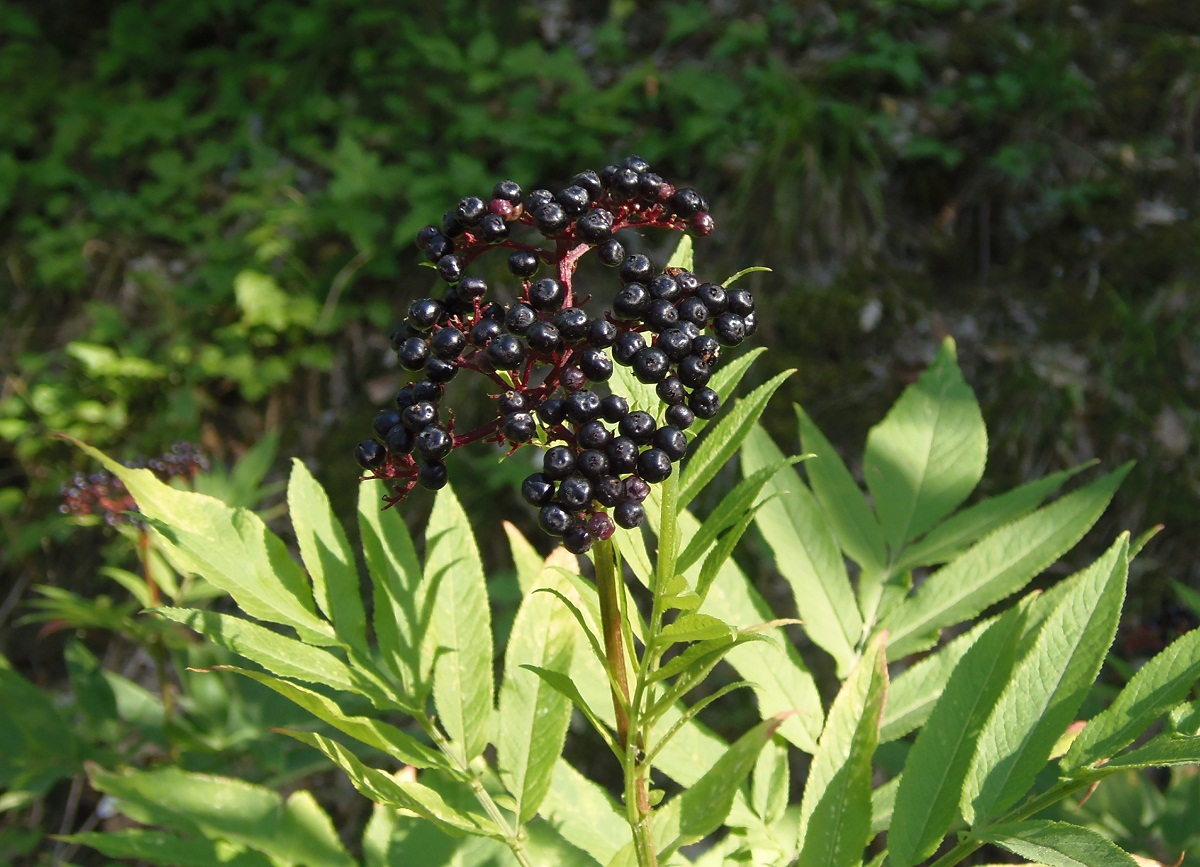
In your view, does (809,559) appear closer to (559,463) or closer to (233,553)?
(559,463)

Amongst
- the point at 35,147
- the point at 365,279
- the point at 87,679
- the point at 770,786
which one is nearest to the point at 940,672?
the point at 770,786

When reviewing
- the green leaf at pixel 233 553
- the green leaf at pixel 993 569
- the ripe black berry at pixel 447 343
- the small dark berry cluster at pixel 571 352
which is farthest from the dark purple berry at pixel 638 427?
the green leaf at pixel 993 569

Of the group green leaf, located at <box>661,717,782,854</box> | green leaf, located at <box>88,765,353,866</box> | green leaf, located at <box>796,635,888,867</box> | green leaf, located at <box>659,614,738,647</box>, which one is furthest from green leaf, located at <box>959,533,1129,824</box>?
green leaf, located at <box>88,765,353,866</box>

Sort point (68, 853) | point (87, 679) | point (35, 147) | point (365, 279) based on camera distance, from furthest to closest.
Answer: point (35, 147)
point (365, 279)
point (68, 853)
point (87, 679)

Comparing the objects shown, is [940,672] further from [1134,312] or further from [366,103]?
[366,103]

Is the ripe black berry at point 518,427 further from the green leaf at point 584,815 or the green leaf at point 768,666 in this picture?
the green leaf at point 584,815

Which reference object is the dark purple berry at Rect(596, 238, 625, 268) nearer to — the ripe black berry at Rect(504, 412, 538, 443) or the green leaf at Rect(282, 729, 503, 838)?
the ripe black berry at Rect(504, 412, 538, 443)

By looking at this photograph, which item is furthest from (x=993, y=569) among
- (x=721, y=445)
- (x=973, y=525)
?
(x=721, y=445)
